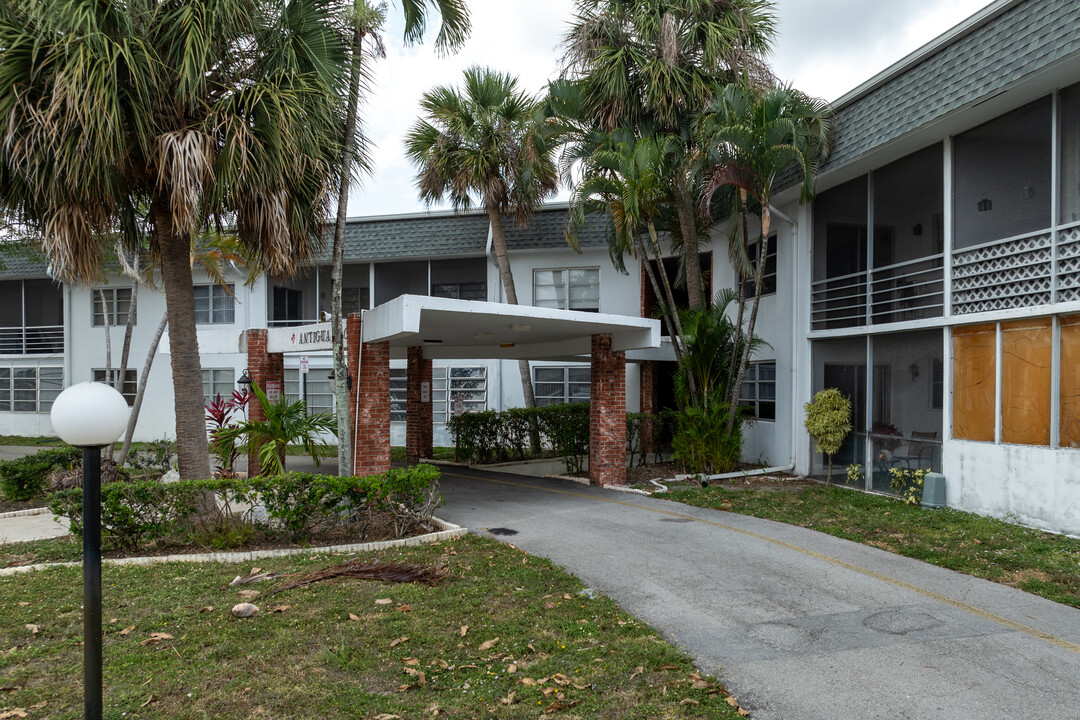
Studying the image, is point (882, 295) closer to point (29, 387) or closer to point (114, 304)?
point (114, 304)

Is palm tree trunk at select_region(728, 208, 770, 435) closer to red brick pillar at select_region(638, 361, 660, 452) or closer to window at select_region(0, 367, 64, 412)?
red brick pillar at select_region(638, 361, 660, 452)

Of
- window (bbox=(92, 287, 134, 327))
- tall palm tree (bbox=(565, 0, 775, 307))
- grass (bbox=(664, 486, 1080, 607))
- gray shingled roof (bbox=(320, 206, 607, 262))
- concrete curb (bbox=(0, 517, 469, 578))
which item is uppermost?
tall palm tree (bbox=(565, 0, 775, 307))

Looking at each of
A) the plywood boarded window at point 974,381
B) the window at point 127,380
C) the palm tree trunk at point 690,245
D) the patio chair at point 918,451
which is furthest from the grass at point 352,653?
the window at point 127,380

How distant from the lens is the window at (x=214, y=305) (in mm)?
22109

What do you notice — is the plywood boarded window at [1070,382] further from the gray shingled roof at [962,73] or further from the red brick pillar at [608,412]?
the red brick pillar at [608,412]

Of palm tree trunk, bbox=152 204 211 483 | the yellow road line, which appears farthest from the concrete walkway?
palm tree trunk, bbox=152 204 211 483

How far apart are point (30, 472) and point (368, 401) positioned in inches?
229

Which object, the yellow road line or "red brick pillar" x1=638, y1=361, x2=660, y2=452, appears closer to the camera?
the yellow road line

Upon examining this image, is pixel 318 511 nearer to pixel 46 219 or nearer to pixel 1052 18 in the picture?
pixel 46 219

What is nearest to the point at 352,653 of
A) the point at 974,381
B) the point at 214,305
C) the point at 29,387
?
the point at 974,381

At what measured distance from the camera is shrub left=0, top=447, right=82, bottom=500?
1112 centimetres

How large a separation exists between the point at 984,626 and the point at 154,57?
932 centimetres

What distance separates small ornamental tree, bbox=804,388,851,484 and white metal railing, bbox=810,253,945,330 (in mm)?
1391

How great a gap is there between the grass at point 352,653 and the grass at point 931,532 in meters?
Result: 3.98
